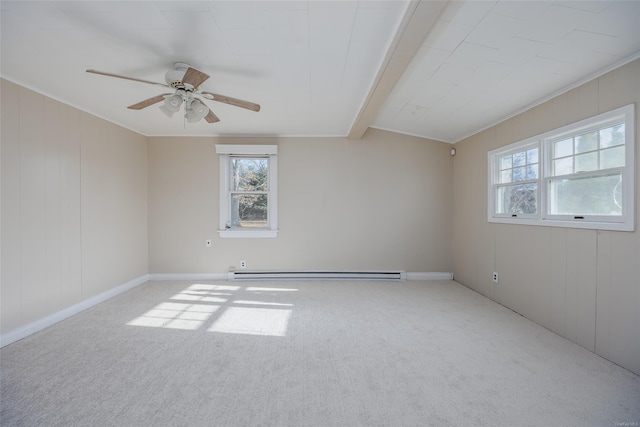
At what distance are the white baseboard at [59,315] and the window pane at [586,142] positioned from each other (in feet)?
17.9

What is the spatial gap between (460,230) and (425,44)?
3084 mm

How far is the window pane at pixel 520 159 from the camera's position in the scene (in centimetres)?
320

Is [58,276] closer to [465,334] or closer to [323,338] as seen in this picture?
[323,338]

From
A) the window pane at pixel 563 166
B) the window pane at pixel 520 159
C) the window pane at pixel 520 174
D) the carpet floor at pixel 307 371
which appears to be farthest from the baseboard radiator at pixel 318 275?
the window pane at pixel 563 166

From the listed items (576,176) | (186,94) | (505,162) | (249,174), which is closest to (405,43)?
(186,94)

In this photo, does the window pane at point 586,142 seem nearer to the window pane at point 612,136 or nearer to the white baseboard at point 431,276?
the window pane at point 612,136

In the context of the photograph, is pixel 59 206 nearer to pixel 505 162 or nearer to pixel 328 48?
pixel 328 48

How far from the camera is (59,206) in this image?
9.82ft

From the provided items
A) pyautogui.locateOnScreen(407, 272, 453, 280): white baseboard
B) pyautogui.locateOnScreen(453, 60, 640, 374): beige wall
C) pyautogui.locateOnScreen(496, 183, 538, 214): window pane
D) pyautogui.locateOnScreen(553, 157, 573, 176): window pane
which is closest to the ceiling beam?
pyautogui.locateOnScreen(453, 60, 640, 374): beige wall

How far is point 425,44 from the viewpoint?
2164mm

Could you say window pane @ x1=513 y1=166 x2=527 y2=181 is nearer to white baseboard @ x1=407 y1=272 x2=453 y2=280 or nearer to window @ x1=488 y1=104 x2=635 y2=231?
window @ x1=488 y1=104 x2=635 y2=231

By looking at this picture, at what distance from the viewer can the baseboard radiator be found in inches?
178

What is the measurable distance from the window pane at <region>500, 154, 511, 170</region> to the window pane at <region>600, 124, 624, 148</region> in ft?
3.73

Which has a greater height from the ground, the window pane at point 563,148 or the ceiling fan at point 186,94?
the ceiling fan at point 186,94
